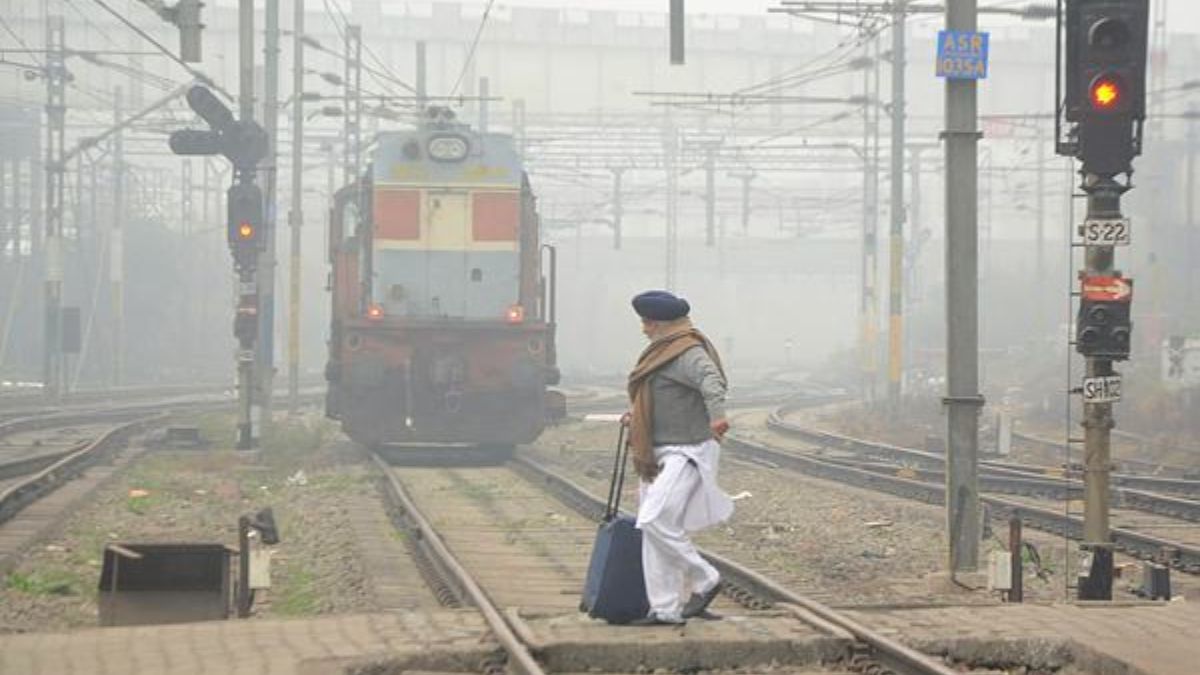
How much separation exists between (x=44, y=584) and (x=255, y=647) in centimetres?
461

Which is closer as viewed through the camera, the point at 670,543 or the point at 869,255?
the point at 670,543

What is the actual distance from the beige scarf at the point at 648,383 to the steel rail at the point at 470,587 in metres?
1.09

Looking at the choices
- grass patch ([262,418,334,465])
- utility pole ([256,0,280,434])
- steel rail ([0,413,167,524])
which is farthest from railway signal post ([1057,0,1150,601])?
utility pole ([256,0,280,434])

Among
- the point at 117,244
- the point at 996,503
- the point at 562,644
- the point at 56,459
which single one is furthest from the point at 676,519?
the point at 117,244

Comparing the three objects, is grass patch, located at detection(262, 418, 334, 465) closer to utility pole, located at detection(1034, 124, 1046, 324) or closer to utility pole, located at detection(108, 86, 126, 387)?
utility pole, located at detection(108, 86, 126, 387)

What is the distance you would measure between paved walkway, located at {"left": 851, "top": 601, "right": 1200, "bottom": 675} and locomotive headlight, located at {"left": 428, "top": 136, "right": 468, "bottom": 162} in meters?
15.8

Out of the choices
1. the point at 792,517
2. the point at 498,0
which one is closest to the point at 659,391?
→ the point at 792,517

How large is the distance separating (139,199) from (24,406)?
2697 centimetres

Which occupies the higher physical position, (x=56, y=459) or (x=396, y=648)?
(x=396, y=648)

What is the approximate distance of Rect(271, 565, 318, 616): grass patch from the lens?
12.1 meters

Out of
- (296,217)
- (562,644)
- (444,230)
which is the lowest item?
(562,644)

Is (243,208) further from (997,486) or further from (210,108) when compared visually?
(997,486)

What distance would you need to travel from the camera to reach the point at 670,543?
30.9 feet

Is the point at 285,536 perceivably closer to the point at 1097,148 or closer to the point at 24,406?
the point at 1097,148
